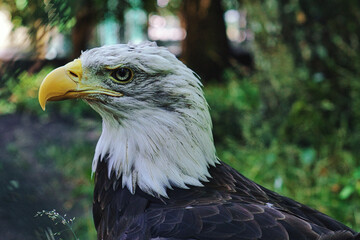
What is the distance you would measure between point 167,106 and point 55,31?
138cm

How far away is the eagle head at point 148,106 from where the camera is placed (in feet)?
7.89

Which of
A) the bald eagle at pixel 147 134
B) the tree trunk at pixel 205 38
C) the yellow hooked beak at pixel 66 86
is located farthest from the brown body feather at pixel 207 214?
the tree trunk at pixel 205 38

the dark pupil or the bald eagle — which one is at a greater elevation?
the dark pupil

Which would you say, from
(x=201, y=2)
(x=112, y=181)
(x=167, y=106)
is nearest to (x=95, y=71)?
(x=167, y=106)

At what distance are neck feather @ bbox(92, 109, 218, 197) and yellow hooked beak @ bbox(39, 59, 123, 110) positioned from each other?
0.20m

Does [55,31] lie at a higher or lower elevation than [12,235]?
higher

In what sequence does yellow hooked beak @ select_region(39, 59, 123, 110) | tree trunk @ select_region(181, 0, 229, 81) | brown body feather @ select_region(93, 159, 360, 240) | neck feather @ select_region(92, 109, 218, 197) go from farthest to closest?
1. tree trunk @ select_region(181, 0, 229, 81)
2. neck feather @ select_region(92, 109, 218, 197)
3. yellow hooked beak @ select_region(39, 59, 123, 110)
4. brown body feather @ select_region(93, 159, 360, 240)

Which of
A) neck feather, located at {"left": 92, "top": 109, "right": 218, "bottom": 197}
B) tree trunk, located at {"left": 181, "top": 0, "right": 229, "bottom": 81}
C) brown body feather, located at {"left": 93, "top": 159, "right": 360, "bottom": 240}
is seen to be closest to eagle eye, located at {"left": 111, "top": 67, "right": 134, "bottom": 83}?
neck feather, located at {"left": 92, "top": 109, "right": 218, "bottom": 197}

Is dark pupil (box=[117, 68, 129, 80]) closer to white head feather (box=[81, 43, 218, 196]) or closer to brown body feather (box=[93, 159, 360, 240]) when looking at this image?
white head feather (box=[81, 43, 218, 196])

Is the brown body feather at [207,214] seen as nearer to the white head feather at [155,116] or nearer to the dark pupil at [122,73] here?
the white head feather at [155,116]

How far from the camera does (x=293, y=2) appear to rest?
601 centimetres

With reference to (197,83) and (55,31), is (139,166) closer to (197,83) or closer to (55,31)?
(197,83)

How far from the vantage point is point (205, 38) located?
466 inches

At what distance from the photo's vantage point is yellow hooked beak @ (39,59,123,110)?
2.33m
